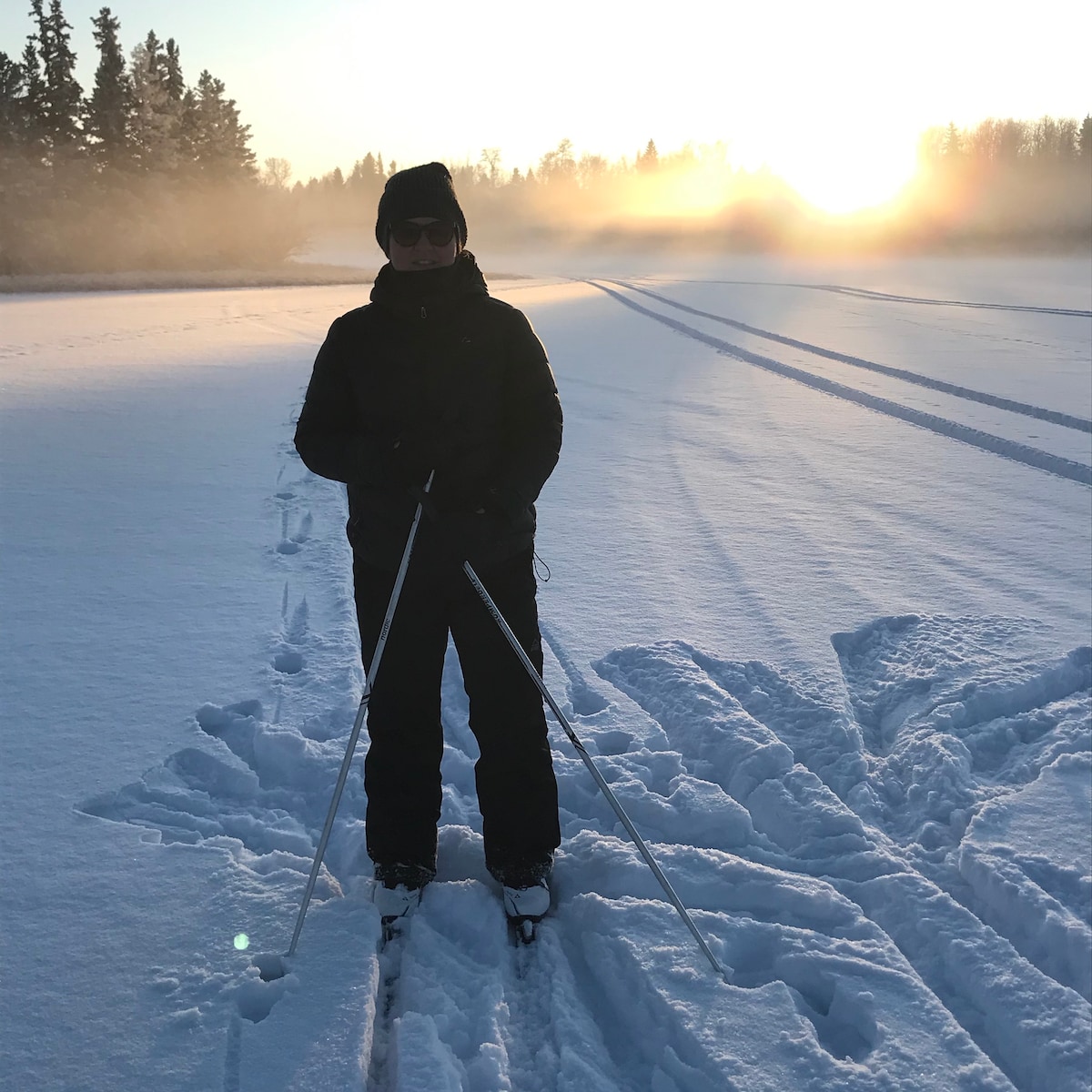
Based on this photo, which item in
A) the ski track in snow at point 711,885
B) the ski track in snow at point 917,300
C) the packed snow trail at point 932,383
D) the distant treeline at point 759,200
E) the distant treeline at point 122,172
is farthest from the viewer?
the distant treeline at point 759,200

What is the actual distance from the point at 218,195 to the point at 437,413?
51.6 meters

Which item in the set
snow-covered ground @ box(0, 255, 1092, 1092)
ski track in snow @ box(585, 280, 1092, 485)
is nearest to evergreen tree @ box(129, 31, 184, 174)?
ski track in snow @ box(585, 280, 1092, 485)

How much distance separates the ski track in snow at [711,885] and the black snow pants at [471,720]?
0.19m

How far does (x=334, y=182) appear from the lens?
11919 cm

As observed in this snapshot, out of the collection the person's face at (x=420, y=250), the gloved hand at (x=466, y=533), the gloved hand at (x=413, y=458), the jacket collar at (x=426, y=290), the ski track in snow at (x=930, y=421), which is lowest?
the ski track in snow at (x=930, y=421)

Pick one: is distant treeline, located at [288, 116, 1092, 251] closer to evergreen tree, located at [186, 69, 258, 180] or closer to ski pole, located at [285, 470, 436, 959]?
evergreen tree, located at [186, 69, 258, 180]

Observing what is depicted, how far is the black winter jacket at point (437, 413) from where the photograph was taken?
2297 mm

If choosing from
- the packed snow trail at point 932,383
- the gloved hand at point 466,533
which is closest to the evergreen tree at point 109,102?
the packed snow trail at point 932,383

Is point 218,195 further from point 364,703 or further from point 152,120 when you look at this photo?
point 364,703

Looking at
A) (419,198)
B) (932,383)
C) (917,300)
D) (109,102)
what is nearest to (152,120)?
(109,102)

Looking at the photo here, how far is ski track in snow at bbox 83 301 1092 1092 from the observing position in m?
2.05

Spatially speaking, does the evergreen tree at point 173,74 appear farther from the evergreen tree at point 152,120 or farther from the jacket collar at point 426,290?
the jacket collar at point 426,290

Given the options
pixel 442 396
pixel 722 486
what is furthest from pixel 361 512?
pixel 722 486

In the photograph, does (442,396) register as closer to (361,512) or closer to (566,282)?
(361,512)
